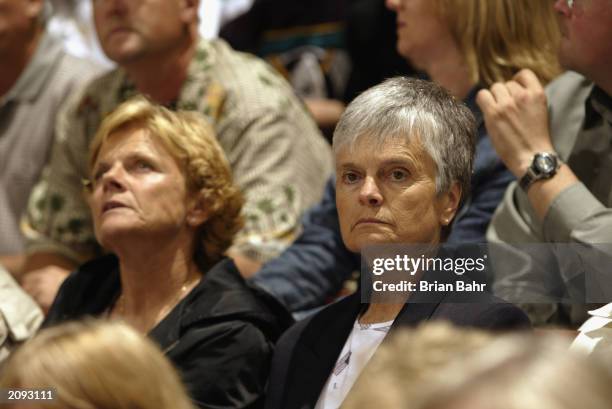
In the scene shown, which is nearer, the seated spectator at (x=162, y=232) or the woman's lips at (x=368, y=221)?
the woman's lips at (x=368, y=221)

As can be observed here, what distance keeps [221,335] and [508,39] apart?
1.14 metres

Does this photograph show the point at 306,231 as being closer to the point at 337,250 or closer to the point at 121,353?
the point at 337,250

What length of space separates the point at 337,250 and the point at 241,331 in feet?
1.78

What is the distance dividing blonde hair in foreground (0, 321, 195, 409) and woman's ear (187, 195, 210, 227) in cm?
129

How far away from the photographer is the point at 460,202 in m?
2.60

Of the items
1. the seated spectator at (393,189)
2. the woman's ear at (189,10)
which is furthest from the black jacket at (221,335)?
the woman's ear at (189,10)

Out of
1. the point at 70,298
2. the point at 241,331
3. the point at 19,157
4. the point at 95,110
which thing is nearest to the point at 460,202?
the point at 241,331

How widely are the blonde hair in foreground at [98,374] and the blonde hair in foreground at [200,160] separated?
1290 millimetres

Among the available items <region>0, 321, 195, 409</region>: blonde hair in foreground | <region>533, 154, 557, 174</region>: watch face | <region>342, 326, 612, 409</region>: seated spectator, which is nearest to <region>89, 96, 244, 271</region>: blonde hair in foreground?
<region>533, 154, 557, 174</region>: watch face

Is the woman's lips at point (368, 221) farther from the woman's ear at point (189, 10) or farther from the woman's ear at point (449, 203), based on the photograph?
the woman's ear at point (189, 10)

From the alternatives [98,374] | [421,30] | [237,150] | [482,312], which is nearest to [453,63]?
[421,30]

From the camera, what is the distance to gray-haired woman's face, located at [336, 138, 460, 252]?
8.27 feet

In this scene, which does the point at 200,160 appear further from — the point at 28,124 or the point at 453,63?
the point at 28,124

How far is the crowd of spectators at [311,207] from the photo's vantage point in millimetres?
1890
